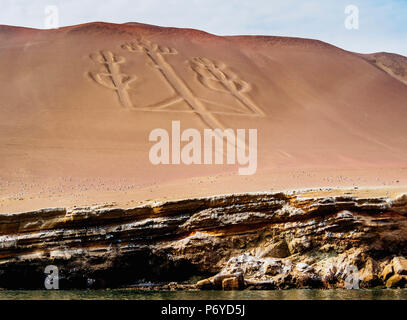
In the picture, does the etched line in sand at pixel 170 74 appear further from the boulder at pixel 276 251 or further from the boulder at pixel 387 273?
the boulder at pixel 387 273

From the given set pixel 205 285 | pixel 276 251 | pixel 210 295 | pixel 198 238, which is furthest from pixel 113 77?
pixel 210 295

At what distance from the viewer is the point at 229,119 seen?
31.9m

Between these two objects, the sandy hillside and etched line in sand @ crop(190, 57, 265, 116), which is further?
etched line in sand @ crop(190, 57, 265, 116)

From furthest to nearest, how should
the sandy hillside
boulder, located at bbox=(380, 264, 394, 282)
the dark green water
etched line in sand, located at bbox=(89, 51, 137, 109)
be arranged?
1. etched line in sand, located at bbox=(89, 51, 137, 109)
2. the sandy hillside
3. boulder, located at bbox=(380, 264, 394, 282)
4. the dark green water

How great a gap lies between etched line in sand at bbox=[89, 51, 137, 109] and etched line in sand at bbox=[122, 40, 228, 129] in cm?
229

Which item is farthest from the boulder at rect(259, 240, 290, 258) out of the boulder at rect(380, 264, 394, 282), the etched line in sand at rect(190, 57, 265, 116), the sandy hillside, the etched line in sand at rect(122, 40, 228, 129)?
the etched line in sand at rect(190, 57, 265, 116)

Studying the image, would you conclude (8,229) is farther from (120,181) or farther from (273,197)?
(120,181)

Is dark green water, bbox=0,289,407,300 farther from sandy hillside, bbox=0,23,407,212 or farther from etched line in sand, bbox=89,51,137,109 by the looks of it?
etched line in sand, bbox=89,51,137,109

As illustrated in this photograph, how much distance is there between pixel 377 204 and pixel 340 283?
1.96 m

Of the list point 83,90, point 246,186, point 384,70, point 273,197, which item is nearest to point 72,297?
point 273,197

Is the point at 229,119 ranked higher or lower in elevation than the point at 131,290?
higher

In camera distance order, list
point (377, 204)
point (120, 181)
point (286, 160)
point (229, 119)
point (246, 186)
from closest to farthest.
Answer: point (377, 204) < point (246, 186) < point (120, 181) < point (286, 160) < point (229, 119)

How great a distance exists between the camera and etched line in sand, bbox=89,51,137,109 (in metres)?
33.7

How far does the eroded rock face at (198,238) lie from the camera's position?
13000 mm
